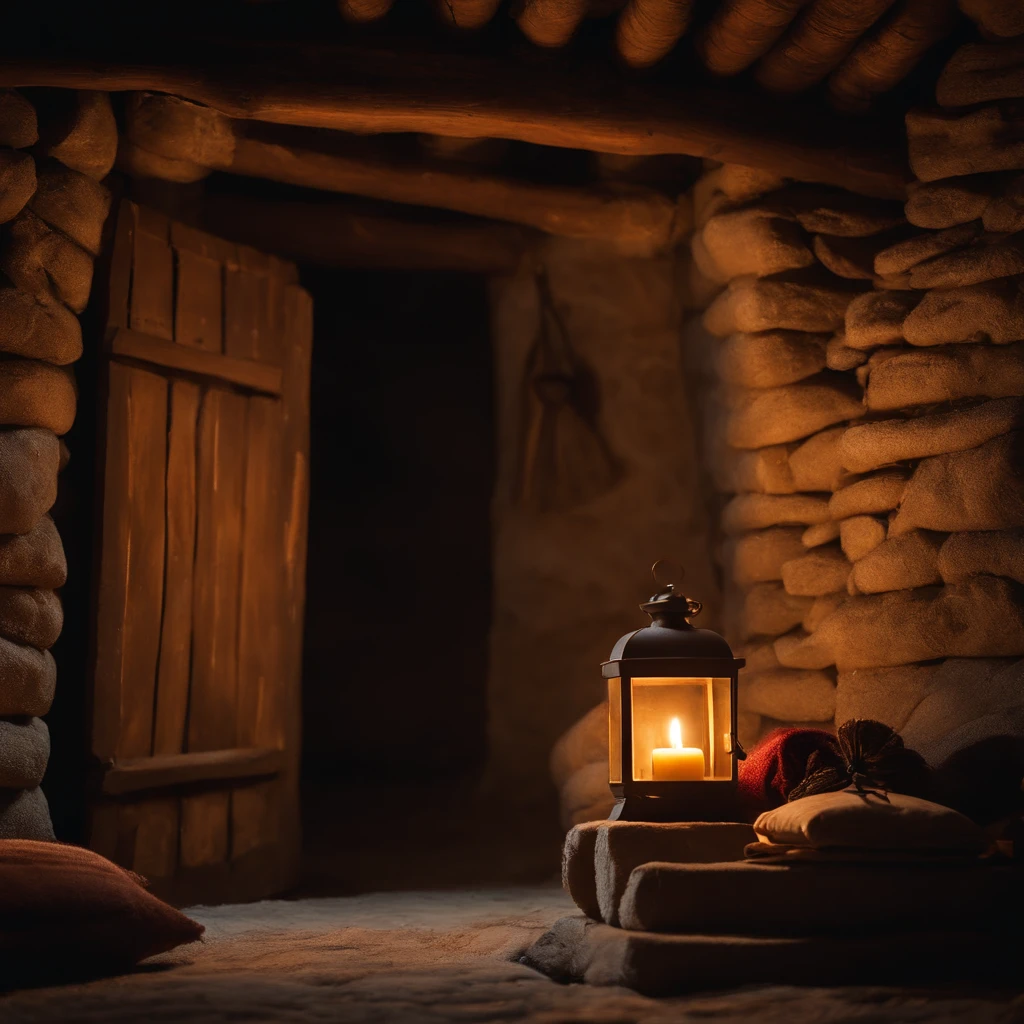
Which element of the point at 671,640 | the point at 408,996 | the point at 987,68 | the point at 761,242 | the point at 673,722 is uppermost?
the point at 987,68

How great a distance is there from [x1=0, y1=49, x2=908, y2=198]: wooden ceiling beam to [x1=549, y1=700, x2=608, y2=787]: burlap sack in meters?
2.07

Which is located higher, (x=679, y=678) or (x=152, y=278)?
(x=152, y=278)

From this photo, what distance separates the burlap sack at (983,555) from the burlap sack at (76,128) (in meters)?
2.94

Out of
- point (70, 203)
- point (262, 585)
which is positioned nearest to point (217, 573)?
point (262, 585)

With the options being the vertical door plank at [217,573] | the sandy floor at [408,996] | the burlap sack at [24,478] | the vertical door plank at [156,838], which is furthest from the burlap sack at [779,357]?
the vertical door plank at [156,838]

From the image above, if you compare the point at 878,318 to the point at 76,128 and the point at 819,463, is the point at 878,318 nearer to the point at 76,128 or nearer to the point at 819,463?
the point at 819,463

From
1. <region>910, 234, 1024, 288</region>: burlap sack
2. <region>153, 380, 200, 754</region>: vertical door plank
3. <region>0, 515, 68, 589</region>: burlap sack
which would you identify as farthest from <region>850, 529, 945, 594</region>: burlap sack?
<region>0, 515, 68, 589</region>: burlap sack

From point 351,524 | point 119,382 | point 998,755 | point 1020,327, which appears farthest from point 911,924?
point 351,524

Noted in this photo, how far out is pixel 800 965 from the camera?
245cm

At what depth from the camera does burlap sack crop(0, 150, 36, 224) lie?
3.48 meters

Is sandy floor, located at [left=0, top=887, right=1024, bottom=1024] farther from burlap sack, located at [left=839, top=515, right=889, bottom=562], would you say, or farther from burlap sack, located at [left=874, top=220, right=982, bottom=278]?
burlap sack, located at [left=874, top=220, right=982, bottom=278]

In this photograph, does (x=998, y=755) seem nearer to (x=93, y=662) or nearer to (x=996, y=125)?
(x=996, y=125)

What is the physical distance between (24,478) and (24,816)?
3.15 ft

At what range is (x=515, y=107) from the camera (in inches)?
150
